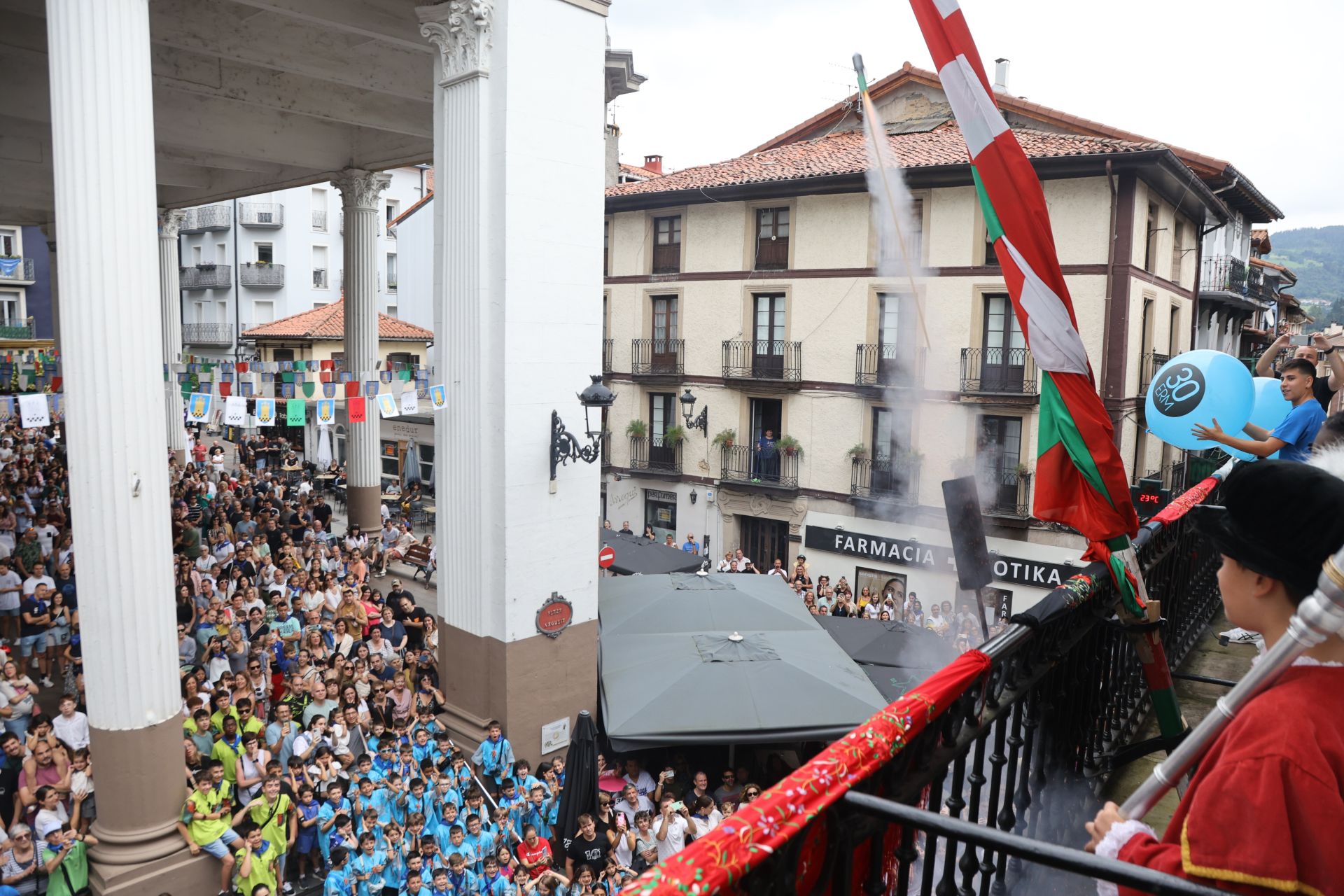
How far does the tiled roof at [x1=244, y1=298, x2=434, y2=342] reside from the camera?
113ft

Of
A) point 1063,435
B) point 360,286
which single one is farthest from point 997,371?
point 1063,435

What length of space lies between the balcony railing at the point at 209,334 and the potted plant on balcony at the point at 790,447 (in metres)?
34.6

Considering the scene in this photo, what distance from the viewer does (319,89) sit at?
1634 centimetres

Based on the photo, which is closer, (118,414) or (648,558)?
(118,414)

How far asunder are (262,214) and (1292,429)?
4805cm

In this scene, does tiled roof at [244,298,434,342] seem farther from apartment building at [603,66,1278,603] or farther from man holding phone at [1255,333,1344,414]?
man holding phone at [1255,333,1344,414]

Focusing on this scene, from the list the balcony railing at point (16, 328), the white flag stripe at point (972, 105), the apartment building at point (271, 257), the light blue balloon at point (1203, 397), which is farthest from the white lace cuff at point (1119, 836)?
the balcony railing at point (16, 328)

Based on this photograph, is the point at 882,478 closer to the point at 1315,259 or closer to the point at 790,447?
the point at 790,447

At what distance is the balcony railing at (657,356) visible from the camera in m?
28.1

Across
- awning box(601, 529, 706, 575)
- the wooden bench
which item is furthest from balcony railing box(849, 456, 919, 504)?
the wooden bench

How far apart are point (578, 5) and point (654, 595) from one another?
8.75 metres

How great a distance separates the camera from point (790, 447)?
84.7ft

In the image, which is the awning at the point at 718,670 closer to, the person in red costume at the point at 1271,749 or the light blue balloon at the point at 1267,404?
the light blue balloon at the point at 1267,404

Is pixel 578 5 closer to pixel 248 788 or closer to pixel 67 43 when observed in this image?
pixel 67 43
